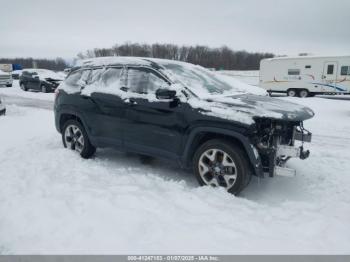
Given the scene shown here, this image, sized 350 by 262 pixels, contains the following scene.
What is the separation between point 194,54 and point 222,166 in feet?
235

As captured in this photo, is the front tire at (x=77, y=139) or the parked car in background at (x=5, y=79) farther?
the parked car in background at (x=5, y=79)

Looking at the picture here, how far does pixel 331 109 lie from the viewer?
46.8ft

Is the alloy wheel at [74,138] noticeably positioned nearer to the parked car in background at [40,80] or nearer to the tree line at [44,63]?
the parked car in background at [40,80]

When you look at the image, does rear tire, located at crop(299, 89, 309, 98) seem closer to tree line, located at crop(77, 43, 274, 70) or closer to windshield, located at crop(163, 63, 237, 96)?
windshield, located at crop(163, 63, 237, 96)

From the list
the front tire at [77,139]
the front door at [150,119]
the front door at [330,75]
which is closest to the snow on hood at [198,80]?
the front door at [150,119]

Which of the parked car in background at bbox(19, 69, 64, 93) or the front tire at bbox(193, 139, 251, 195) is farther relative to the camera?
the parked car in background at bbox(19, 69, 64, 93)

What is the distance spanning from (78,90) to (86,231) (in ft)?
10.9

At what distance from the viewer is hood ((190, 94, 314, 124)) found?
4047 millimetres

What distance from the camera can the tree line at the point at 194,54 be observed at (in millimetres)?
71000

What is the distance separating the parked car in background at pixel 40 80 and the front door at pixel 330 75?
17763mm

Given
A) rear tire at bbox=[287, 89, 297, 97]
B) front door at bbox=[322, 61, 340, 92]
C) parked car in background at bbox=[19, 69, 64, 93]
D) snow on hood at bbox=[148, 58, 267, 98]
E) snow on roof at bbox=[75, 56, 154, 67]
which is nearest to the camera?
snow on hood at bbox=[148, 58, 267, 98]

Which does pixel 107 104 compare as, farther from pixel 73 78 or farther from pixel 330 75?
pixel 330 75

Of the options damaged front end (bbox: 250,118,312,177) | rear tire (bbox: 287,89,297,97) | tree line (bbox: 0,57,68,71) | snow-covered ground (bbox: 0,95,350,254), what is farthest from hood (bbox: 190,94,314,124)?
tree line (bbox: 0,57,68,71)

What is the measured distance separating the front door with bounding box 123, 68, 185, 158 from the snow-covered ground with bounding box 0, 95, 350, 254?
0.49 m
